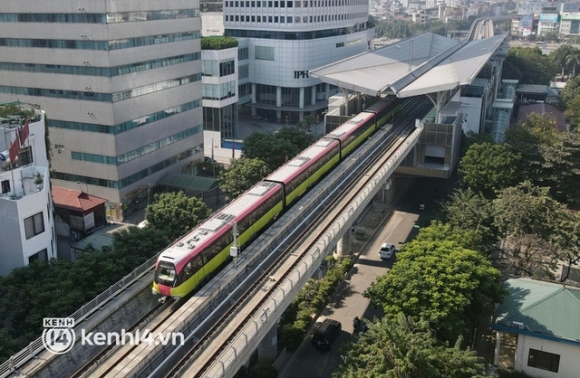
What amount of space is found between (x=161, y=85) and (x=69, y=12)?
11.6 m

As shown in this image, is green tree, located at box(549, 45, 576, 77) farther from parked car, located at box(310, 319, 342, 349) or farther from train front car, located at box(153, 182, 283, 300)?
parked car, located at box(310, 319, 342, 349)

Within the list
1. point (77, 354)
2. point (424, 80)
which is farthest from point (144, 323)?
point (424, 80)

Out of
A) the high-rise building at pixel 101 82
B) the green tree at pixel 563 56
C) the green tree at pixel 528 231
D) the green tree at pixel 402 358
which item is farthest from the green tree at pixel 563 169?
the green tree at pixel 563 56

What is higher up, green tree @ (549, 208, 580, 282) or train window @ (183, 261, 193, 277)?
train window @ (183, 261, 193, 277)

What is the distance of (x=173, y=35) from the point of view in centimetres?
5975

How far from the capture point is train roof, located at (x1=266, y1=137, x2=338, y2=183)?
43031mm

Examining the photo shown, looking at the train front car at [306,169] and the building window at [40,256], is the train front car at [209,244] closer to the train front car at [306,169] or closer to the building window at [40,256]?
the train front car at [306,169]

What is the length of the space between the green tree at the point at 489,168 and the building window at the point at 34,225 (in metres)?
40.0

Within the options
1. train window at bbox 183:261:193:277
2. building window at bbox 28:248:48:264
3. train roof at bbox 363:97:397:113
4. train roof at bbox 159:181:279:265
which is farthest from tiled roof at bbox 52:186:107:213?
train roof at bbox 363:97:397:113

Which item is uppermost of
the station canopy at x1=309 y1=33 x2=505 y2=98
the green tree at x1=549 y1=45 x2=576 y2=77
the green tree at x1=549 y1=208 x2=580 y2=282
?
the station canopy at x1=309 y1=33 x2=505 y2=98

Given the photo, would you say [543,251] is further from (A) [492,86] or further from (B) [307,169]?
(A) [492,86]

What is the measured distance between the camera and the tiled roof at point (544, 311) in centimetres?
3297

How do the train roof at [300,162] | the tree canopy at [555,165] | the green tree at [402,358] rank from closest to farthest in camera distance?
the green tree at [402,358]
the train roof at [300,162]
the tree canopy at [555,165]

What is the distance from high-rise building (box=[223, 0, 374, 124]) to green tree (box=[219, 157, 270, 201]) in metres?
47.4
